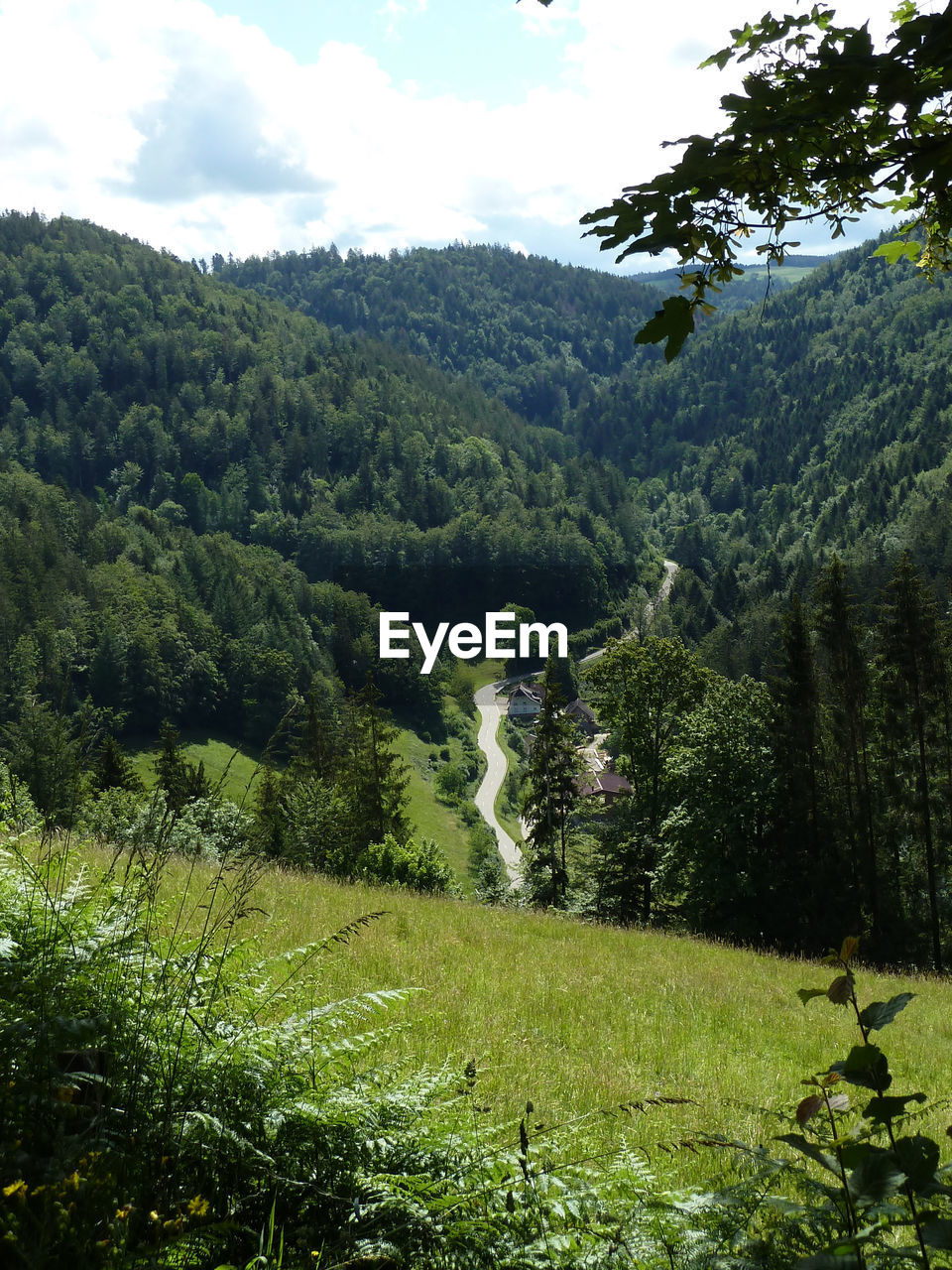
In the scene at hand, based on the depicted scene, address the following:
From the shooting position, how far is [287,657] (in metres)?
108

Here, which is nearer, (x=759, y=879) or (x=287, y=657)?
(x=759, y=879)

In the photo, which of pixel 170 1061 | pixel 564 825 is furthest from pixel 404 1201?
pixel 564 825

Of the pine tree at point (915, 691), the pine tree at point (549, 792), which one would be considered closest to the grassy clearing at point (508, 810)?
the pine tree at point (549, 792)

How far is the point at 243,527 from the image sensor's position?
170 metres

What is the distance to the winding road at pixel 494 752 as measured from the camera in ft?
279

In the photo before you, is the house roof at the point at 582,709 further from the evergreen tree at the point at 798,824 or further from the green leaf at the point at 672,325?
the green leaf at the point at 672,325

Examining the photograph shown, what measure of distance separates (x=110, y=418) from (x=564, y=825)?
179736mm

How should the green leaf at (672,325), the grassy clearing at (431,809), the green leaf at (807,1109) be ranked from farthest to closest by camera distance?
the grassy clearing at (431,809)
the green leaf at (672,325)
the green leaf at (807,1109)

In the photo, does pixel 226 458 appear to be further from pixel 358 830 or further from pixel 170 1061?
pixel 170 1061

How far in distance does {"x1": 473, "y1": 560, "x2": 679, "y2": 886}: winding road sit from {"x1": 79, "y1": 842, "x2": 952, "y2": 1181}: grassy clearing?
57.1 meters

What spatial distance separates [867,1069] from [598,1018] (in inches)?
214

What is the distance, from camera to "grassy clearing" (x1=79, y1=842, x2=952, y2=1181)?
16.2ft

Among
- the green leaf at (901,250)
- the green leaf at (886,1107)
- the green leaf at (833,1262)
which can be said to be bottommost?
the green leaf at (833,1262)

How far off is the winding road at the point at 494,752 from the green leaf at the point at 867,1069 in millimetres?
66311
